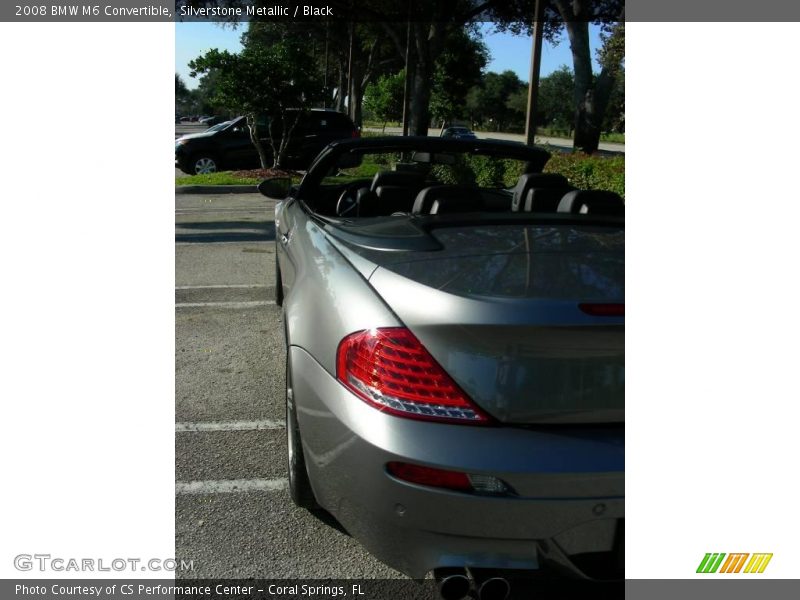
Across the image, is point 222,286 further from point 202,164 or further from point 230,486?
point 202,164

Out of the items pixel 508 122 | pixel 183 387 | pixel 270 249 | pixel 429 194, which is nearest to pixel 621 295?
pixel 429 194

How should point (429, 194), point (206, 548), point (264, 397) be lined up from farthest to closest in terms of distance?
point (264, 397) → point (429, 194) → point (206, 548)

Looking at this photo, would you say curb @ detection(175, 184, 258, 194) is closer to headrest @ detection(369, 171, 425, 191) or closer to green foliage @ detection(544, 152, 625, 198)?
green foliage @ detection(544, 152, 625, 198)

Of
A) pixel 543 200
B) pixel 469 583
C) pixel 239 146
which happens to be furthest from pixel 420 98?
pixel 469 583

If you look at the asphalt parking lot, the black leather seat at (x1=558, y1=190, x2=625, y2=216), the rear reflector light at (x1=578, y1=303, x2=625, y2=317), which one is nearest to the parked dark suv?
the asphalt parking lot

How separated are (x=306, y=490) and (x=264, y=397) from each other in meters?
1.46

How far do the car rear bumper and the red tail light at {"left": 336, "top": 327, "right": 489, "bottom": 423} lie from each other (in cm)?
3

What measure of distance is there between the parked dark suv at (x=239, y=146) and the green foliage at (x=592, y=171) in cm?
954

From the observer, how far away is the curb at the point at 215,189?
1534 centimetres

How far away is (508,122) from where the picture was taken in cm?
9419

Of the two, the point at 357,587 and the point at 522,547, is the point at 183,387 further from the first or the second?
the point at 522,547

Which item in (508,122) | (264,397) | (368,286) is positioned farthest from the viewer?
(508,122)
